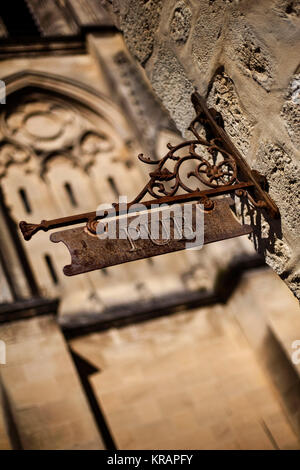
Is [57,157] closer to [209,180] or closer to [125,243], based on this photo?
[209,180]

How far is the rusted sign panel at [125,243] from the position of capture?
5.69 ft

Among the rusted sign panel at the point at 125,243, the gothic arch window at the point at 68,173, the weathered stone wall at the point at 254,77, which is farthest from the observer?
the gothic arch window at the point at 68,173

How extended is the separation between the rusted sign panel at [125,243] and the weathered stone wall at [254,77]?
22 centimetres

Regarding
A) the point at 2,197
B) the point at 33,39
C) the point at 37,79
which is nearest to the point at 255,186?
the point at 2,197

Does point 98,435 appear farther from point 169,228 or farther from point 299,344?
point 169,228

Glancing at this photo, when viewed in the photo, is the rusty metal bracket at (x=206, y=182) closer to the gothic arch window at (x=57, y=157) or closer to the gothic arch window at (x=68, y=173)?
the gothic arch window at (x=68, y=173)

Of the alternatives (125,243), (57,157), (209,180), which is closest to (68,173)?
(57,157)

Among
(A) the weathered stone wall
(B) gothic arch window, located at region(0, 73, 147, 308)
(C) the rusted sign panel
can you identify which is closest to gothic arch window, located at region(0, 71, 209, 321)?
(B) gothic arch window, located at region(0, 73, 147, 308)

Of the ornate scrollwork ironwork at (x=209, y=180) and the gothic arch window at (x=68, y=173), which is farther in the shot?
the gothic arch window at (x=68, y=173)

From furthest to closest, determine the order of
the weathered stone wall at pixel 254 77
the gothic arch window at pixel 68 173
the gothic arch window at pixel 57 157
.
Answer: the gothic arch window at pixel 57 157, the gothic arch window at pixel 68 173, the weathered stone wall at pixel 254 77

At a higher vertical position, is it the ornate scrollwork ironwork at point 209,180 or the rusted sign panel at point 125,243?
the ornate scrollwork ironwork at point 209,180

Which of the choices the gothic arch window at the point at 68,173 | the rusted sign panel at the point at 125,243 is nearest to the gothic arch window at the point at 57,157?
the gothic arch window at the point at 68,173

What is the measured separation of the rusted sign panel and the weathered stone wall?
215 mm

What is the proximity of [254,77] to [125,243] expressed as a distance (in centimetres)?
75
